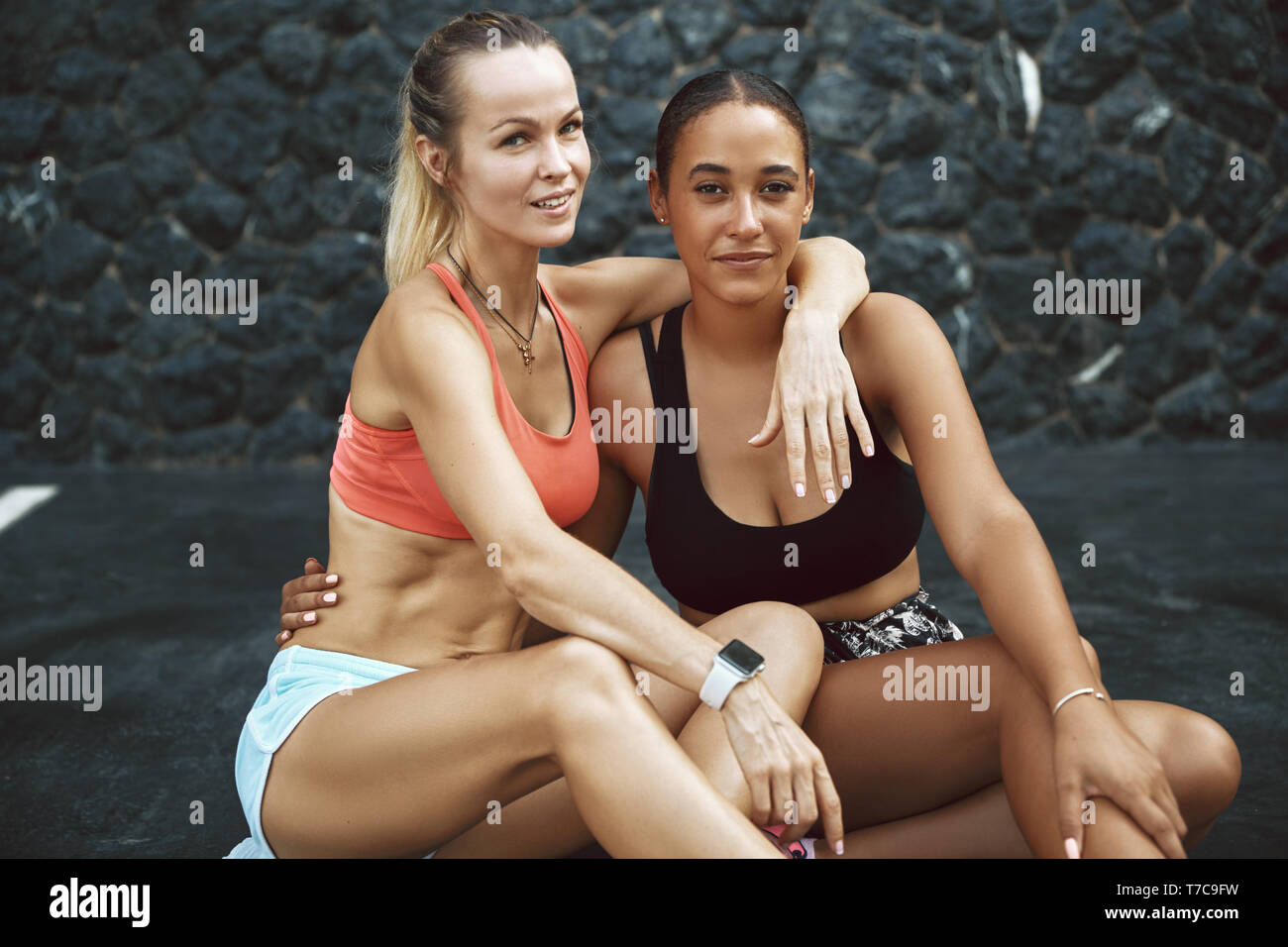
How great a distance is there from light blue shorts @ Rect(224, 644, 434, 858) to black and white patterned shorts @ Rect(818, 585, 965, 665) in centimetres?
59

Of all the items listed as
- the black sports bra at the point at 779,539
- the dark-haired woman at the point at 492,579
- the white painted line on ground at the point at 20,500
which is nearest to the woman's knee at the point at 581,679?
the dark-haired woman at the point at 492,579

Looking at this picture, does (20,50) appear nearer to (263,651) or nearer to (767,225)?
(263,651)

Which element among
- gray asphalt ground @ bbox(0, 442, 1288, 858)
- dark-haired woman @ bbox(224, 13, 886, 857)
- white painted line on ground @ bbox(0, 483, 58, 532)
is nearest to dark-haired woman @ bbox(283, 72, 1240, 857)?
dark-haired woman @ bbox(224, 13, 886, 857)

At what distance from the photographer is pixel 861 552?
1.71 m

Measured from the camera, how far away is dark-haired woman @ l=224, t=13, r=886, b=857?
4.21 ft

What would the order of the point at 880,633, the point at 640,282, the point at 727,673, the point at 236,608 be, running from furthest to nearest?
1. the point at 236,608
2. the point at 640,282
3. the point at 880,633
4. the point at 727,673

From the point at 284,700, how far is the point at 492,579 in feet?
0.99

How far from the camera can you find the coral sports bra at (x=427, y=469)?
1.59 metres

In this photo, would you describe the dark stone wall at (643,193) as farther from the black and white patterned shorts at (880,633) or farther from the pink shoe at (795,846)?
the pink shoe at (795,846)

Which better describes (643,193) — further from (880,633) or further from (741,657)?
(741,657)

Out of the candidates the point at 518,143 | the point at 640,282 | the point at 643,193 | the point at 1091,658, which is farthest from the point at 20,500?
the point at 1091,658

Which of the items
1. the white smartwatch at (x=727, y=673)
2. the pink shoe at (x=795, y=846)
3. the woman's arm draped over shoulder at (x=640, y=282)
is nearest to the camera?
the white smartwatch at (x=727, y=673)

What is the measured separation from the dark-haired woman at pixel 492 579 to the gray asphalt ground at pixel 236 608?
0.58 m

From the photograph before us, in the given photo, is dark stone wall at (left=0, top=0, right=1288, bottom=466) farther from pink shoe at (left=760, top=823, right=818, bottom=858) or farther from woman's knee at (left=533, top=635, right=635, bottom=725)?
woman's knee at (left=533, top=635, right=635, bottom=725)
